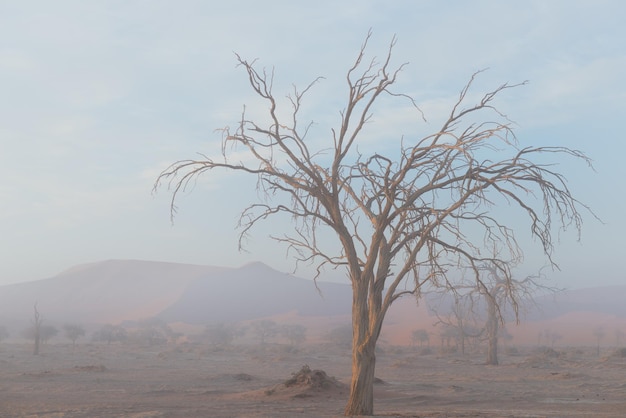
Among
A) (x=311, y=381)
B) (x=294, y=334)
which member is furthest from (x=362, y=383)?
(x=294, y=334)

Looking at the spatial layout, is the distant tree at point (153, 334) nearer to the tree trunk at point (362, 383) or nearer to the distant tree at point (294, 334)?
the distant tree at point (294, 334)

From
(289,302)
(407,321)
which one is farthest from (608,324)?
(289,302)

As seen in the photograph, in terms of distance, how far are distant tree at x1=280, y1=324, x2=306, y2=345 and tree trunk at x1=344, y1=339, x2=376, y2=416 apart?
66.1 m

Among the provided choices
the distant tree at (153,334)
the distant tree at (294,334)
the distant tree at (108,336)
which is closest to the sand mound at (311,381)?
the distant tree at (153,334)

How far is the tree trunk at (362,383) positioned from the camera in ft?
39.6

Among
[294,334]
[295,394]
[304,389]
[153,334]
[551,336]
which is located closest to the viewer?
[295,394]

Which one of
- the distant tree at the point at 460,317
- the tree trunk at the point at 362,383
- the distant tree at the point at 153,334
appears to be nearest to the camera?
the tree trunk at the point at 362,383

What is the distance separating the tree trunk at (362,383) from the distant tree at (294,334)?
6610 centimetres

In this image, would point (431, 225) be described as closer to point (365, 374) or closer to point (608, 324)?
point (365, 374)

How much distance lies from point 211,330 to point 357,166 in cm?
7562

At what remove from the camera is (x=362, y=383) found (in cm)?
1211

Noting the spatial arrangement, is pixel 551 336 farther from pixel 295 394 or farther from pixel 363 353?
pixel 363 353

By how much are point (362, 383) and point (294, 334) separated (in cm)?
7183

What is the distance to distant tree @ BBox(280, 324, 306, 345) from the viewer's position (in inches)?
3191
